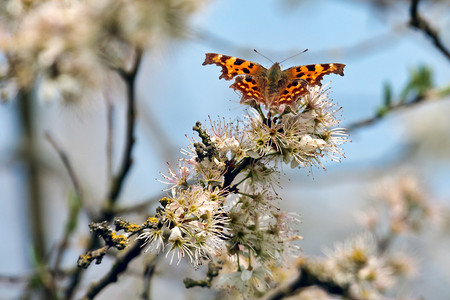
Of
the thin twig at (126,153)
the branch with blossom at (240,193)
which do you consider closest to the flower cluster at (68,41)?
the thin twig at (126,153)

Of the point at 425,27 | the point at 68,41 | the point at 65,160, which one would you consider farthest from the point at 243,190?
the point at 68,41

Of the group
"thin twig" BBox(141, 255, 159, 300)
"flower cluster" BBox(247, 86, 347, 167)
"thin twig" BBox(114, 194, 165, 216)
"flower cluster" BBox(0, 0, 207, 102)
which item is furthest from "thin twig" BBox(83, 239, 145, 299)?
"flower cluster" BBox(0, 0, 207, 102)

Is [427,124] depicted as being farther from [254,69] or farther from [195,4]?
[254,69]

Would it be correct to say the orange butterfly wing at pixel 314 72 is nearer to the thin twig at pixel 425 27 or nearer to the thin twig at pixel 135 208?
the thin twig at pixel 425 27

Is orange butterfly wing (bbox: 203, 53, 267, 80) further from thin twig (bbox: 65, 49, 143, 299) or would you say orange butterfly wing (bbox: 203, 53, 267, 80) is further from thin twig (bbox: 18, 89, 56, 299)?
thin twig (bbox: 18, 89, 56, 299)

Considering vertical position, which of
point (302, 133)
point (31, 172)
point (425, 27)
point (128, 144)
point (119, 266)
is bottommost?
point (31, 172)

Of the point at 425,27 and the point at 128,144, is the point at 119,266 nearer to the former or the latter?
the point at 128,144

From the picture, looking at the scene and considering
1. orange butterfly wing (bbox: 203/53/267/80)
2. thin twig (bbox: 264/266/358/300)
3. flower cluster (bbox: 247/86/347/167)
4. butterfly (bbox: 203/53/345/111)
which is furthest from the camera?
thin twig (bbox: 264/266/358/300)

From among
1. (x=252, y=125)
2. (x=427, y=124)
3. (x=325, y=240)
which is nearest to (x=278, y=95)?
(x=252, y=125)
